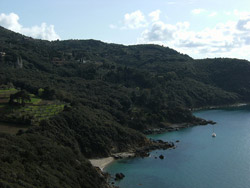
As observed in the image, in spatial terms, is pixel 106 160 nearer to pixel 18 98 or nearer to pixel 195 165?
pixel 195 165

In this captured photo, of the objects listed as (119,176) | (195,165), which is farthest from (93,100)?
(195,165)

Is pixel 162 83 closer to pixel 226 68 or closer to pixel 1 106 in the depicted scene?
pixel 226 68

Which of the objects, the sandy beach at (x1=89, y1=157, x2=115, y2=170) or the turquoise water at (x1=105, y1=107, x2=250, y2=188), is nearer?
the turquoise water at (x1=105, y1=107, x2=250, y2=188)

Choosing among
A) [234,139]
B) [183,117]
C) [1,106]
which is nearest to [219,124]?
[183,117]

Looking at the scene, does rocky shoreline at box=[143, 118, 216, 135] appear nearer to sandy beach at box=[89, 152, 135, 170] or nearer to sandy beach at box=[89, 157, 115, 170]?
sandy beach at box=[89, 152, 135, 170]

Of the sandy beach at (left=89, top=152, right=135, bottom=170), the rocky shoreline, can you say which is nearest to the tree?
the sandy beach at (left=89, top=152, right=135, bottom=170)

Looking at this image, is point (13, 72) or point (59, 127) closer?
point (59, 127)
